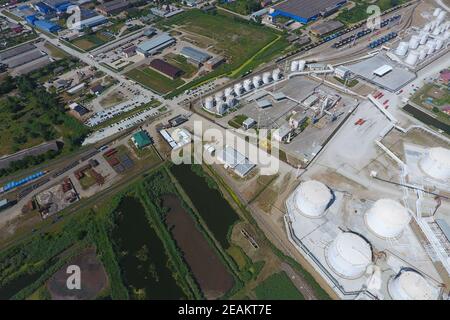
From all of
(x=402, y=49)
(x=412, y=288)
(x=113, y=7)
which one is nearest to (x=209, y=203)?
(x=412, y=288)

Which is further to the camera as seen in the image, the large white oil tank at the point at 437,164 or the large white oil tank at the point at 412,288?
the large white oil tank at the point at 437,164

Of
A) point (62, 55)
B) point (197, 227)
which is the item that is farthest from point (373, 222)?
point (62, 55)

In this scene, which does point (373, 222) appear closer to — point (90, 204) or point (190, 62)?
point (90, 204)

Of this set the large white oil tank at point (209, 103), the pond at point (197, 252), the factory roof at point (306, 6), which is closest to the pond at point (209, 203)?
the pond at point (197, 252)

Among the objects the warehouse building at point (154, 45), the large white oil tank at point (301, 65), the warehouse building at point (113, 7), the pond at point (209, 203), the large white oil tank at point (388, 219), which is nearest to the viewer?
the large white oil tank at point (388, 219)

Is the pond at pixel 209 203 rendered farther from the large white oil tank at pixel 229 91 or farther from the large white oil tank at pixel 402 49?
the large white oil tank at pixel 402 49

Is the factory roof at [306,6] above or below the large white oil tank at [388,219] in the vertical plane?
above

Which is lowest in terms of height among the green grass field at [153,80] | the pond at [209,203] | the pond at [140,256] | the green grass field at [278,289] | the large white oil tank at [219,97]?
the pond at [140,256]
